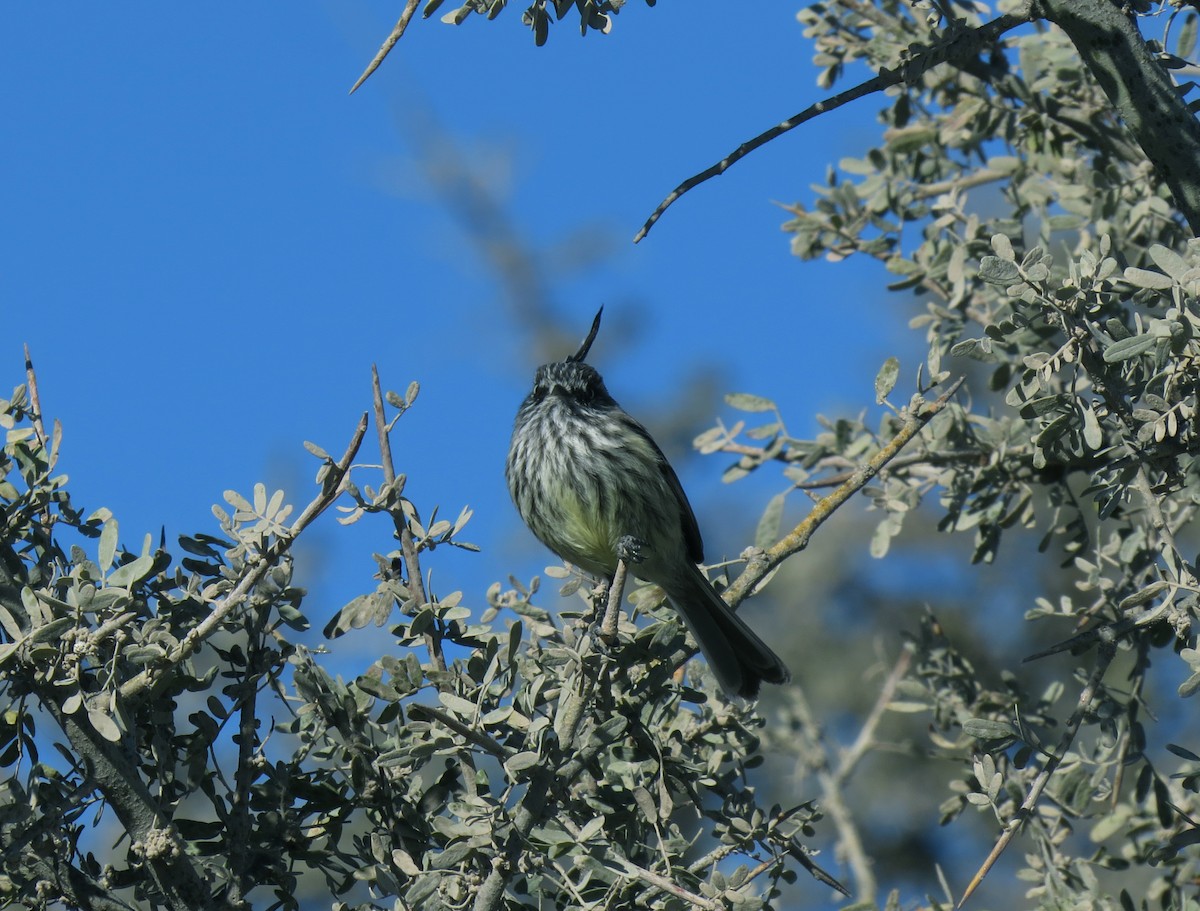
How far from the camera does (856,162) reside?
4.89 meters

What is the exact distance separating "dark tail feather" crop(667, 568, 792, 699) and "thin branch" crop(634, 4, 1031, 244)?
2356 mm

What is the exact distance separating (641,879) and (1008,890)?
17.6 ft

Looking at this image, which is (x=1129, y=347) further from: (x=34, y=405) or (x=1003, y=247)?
(x=34, y=405)

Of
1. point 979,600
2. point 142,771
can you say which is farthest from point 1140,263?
point 979,600

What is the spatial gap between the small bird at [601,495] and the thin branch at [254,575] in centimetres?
271

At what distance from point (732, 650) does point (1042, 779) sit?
2384mm

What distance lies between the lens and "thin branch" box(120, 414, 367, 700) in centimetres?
260

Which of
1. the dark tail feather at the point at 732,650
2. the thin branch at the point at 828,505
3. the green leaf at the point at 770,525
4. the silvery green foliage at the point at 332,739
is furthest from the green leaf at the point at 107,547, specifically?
the dark tail feather at the point at 732,650

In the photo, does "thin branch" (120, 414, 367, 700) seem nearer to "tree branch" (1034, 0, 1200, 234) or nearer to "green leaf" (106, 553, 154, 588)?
"green leaf" (106, 553, 154, 588)

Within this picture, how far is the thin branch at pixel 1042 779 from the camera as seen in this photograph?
107 inches

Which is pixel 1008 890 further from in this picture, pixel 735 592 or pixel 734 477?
pixel 735 592

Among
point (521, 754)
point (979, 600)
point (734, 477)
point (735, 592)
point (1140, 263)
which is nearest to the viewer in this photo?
point (521, 754)

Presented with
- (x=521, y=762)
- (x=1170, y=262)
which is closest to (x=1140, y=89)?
(x=1170, y=262)

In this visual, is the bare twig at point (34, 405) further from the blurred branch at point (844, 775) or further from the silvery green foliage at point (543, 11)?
the blurred branch at point (844, 775)
